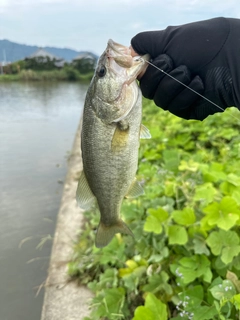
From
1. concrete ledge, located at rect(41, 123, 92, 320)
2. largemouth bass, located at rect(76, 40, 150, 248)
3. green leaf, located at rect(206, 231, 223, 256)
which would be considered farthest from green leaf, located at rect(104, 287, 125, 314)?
largemouth bass, located at rect(76, 40, 150, 248)

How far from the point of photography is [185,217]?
2395mm

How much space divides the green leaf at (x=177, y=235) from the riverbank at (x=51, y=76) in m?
29.0

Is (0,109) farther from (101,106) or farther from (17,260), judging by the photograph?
(101,106)

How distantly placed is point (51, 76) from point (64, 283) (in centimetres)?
3384

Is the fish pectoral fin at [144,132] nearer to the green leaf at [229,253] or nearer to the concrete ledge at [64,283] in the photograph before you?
the green leaf at [229,253]

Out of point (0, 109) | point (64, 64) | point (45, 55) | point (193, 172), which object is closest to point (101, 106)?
point (193, 172)

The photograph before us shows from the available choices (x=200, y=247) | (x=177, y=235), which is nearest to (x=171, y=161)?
(x=177, y=235)

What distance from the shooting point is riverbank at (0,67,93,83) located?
3123 centimetres

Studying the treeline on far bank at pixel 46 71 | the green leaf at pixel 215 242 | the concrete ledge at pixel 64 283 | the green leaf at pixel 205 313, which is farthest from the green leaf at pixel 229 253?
the treeline on far bank at pixel 46 71

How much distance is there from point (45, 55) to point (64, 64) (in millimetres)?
3305

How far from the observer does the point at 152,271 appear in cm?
260

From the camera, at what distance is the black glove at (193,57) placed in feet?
5.54

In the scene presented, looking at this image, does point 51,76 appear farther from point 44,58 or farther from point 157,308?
point 157,308

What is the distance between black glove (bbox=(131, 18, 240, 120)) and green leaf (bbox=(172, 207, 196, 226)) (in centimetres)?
88
